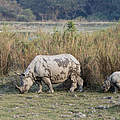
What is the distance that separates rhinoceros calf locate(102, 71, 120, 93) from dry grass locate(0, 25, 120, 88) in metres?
0.71

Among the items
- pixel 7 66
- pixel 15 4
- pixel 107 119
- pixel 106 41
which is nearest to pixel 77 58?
pixel 106 41

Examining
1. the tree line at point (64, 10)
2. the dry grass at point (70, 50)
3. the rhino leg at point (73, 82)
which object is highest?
the tree line at point (64, 10)

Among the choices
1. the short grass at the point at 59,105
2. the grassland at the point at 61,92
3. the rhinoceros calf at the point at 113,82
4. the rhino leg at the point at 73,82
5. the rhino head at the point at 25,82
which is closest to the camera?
the short grass at the point at 59,105

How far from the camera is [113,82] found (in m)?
11.7

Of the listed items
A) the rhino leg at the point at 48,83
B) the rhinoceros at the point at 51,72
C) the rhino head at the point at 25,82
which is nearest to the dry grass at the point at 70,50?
the rhinoceros at the point at 51,72

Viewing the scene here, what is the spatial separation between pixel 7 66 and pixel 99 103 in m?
5.09

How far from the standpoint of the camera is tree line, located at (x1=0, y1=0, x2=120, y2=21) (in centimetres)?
4666

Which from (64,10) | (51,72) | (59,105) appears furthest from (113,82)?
(64,10)

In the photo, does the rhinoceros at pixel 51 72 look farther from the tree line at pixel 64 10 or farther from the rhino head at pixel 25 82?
the tree line at pixel 64 10

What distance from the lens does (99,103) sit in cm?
1023

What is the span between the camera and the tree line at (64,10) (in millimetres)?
46656

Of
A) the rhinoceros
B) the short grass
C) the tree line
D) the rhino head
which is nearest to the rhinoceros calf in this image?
the short grass

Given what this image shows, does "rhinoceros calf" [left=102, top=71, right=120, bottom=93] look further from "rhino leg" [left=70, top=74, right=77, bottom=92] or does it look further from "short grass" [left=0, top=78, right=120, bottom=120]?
"rhino leg" [left=70, top=74, right=77, bottom=92]

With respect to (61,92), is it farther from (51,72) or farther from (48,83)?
(51,72)
